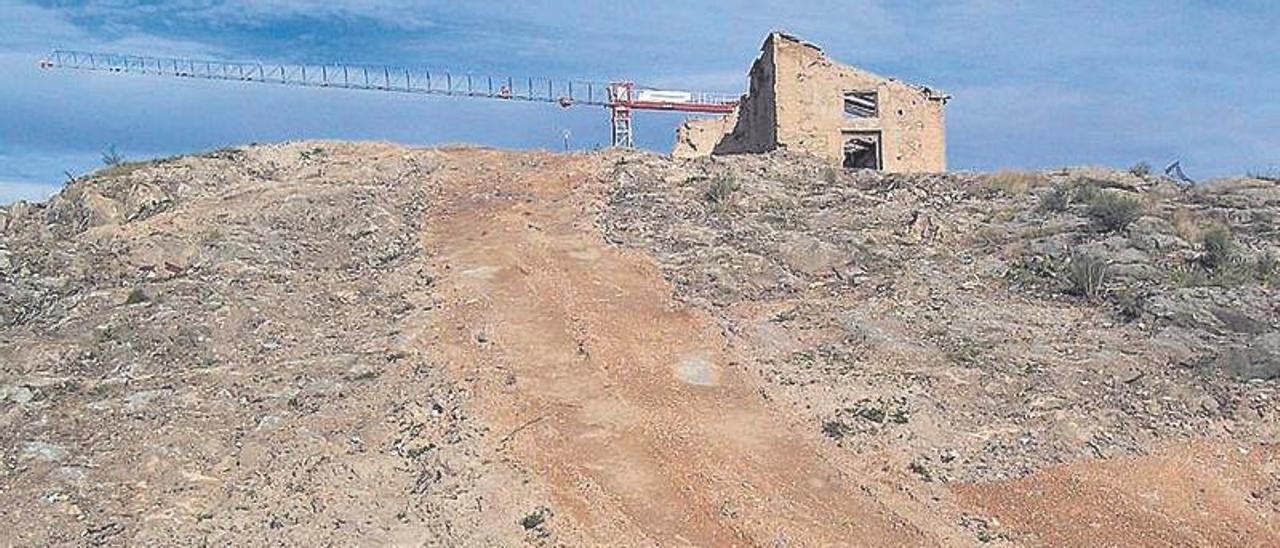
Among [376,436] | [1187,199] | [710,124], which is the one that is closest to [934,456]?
[376,436]

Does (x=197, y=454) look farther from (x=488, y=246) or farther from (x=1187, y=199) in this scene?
(x=1187, y=199)

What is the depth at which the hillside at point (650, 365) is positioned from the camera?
10633 mm

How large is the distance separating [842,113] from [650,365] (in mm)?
13153

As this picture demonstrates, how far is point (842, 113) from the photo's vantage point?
1005 inches

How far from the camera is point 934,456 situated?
1179cm

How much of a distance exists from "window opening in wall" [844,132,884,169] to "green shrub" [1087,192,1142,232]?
7.23 m

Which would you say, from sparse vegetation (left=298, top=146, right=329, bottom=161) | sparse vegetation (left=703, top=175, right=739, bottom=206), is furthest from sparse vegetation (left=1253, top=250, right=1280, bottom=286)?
sparse vegetation (left=298, top=146, right=329, bottom=161)

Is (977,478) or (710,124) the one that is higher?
(710,124)

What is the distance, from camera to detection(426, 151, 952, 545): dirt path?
10.4 m

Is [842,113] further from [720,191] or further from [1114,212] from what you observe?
[1114,212]

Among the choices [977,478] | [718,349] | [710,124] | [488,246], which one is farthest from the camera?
[710,124]

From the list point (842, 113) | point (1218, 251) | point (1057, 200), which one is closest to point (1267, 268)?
point (1218, 251)

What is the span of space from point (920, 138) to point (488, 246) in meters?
11.7

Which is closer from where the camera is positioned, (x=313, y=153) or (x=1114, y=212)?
(x=1114, y=212)
